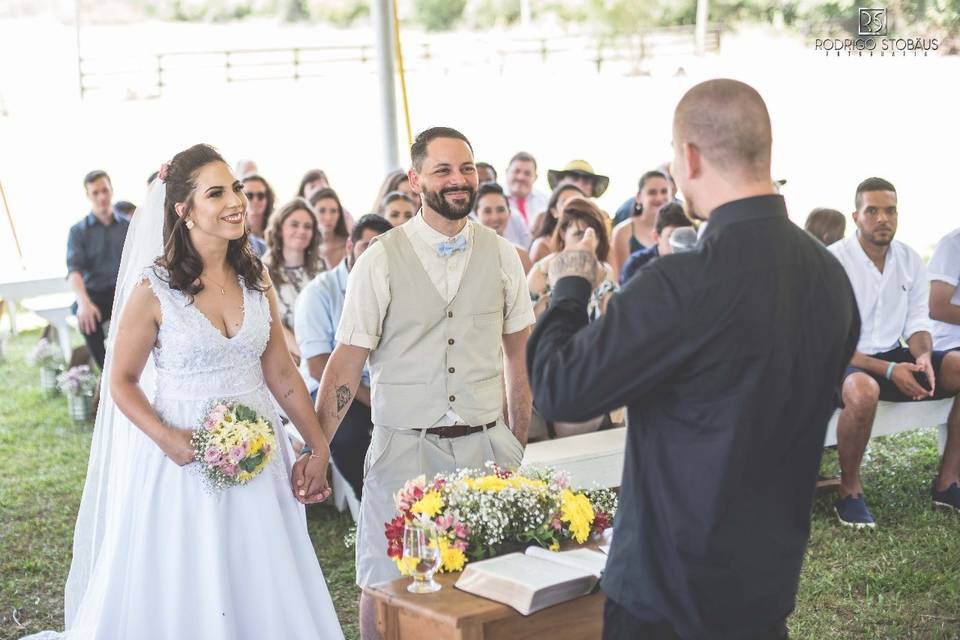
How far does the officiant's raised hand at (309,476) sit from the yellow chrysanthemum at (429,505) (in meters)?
0.85

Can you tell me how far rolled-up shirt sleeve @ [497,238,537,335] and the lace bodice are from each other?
848 millimetres

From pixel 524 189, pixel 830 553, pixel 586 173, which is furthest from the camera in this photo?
pixel 524 189

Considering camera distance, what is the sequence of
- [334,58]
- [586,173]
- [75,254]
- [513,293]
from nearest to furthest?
[513,293], [75,254], [586,173], [334,58]

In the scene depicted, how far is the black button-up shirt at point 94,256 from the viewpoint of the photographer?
9492 millimetres

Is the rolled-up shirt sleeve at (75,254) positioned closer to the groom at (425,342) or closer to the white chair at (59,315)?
the white chair at (59,315)

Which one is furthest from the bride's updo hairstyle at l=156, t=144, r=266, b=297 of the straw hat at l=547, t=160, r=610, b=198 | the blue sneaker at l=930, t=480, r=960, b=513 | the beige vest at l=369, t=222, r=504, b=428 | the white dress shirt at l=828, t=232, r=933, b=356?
the straw hat at l=547, t=160, r=610, b=198

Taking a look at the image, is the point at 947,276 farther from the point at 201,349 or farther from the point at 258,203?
the point at 258,203

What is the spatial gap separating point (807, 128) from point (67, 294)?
1853 cm

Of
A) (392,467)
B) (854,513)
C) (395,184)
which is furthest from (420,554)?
(395,184)

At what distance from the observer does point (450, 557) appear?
3125 millimetres

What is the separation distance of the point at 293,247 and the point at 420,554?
471cm

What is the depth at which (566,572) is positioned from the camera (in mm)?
2990

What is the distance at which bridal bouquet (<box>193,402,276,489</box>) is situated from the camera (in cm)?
371

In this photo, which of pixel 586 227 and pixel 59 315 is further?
pixel 59 315
